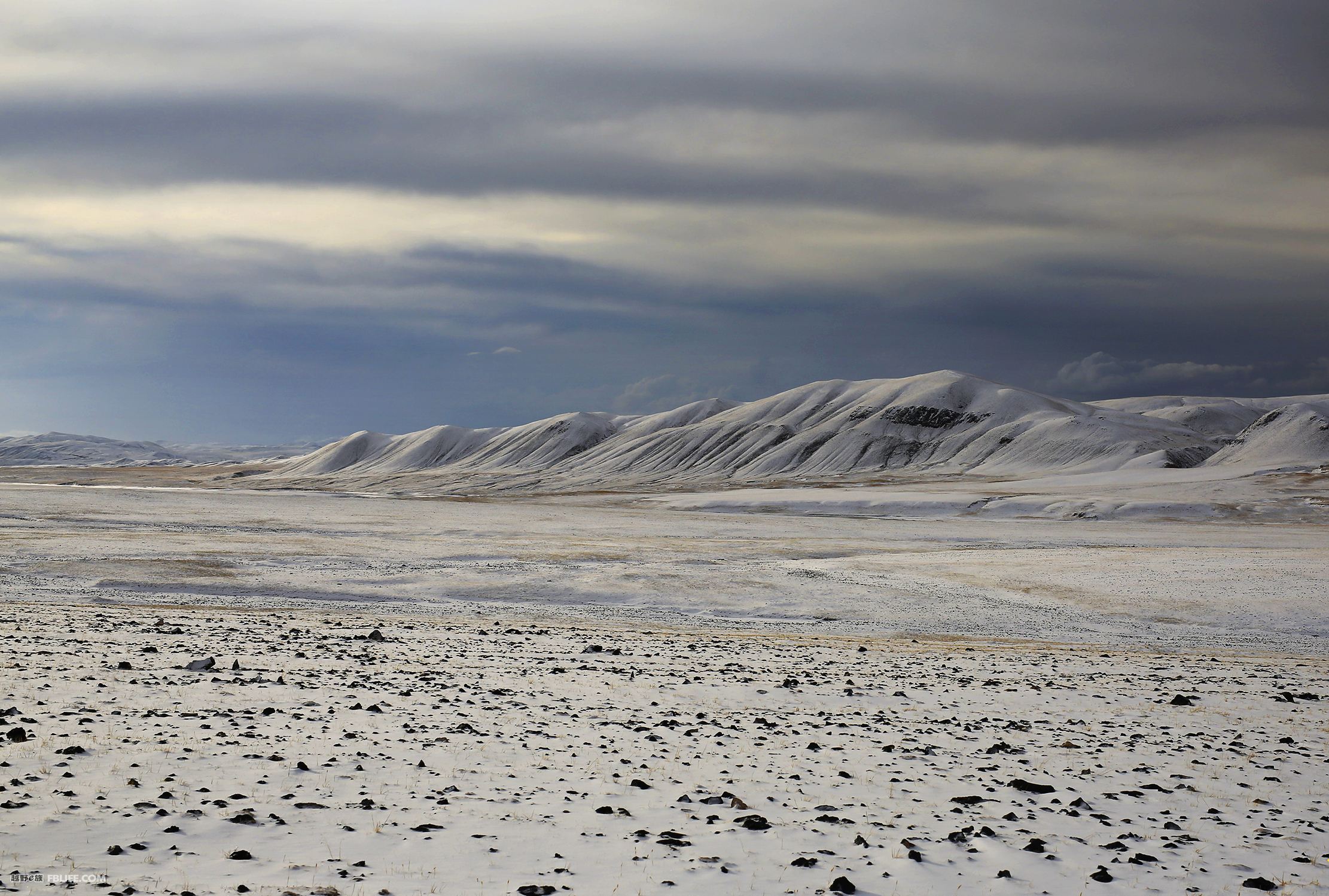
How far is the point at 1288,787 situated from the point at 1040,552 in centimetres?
4445

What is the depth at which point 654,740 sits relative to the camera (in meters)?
14.2

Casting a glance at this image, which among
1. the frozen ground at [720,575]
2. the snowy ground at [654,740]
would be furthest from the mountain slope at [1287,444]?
the snowy ground at [654,740]

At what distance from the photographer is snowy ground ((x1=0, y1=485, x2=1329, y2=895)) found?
941 centimetres

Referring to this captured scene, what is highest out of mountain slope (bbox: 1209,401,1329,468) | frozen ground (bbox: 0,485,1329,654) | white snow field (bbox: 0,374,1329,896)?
mountain slope (bbox: 1209,401,1329,468)

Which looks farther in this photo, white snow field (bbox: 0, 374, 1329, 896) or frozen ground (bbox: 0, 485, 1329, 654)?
frozen ground (bbox: 0, 485, 1329, 654)

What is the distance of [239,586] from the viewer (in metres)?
36.9

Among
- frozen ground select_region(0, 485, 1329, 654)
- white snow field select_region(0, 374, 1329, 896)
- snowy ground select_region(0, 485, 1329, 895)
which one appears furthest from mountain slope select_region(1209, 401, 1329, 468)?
snowy ground select_region(0, 485, 1329, 895)

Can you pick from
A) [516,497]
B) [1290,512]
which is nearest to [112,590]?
[1290,512]

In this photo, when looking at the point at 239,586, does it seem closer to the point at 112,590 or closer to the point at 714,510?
the point at 112,590

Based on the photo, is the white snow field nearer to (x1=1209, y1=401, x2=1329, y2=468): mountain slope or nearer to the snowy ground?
the snowy ground

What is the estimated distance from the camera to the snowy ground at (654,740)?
30.9 ft

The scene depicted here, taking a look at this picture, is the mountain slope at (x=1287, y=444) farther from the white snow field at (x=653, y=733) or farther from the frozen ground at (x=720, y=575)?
the white snow field at (x=653, y=733)

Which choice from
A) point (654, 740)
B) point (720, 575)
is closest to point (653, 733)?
point (654, 740)

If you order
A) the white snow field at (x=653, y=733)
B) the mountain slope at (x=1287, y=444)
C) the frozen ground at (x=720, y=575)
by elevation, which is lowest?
the frozen ground at (x=720, y=575)
